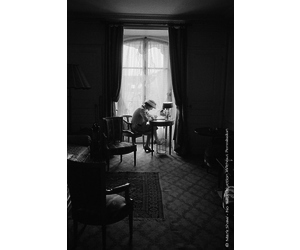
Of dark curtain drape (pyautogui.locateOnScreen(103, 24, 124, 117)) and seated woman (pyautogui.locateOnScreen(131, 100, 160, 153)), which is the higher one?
dark curtain drape (pyautogui.locateOnScreen(103, 24, 124, 117))

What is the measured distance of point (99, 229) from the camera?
91.4 inches

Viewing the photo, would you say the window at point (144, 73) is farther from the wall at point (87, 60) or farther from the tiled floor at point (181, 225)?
the tiled floor at point (181, 225)

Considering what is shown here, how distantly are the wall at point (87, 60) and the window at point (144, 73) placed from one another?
2.81 ft

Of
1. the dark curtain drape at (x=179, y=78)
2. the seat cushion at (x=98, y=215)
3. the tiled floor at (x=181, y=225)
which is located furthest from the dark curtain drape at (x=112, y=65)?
the seat cushion at (x=98, y=215)

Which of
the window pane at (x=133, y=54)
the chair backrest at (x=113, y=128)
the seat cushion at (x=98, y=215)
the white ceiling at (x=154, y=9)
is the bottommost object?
the seat cushion at (x=98, y=215)

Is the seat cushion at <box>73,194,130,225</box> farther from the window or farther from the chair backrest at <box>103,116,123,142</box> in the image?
Result: the window

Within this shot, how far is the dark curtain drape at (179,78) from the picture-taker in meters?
4.95

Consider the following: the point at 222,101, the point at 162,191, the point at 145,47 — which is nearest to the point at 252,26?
the point at 162,191

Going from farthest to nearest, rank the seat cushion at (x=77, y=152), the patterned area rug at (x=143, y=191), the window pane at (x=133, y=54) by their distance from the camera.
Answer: the window pane at (x=133, y=54) < the seat cushion at (x=77, y=152) < the patterned area rug at (x=143, y=191)

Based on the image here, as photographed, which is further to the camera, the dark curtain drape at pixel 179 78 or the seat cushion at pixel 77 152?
the dark curtain drape at pixel 179 78

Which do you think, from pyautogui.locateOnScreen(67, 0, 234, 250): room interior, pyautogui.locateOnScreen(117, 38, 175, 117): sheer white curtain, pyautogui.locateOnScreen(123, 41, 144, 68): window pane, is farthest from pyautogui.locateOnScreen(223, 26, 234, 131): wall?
pyautogui.locateOnScreen(123, 41, 144, 68): window pane

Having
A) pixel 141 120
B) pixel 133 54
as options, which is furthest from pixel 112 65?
pixel 141 120

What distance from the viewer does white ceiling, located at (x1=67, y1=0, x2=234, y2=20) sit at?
424cm

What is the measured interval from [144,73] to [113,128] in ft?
6.73
